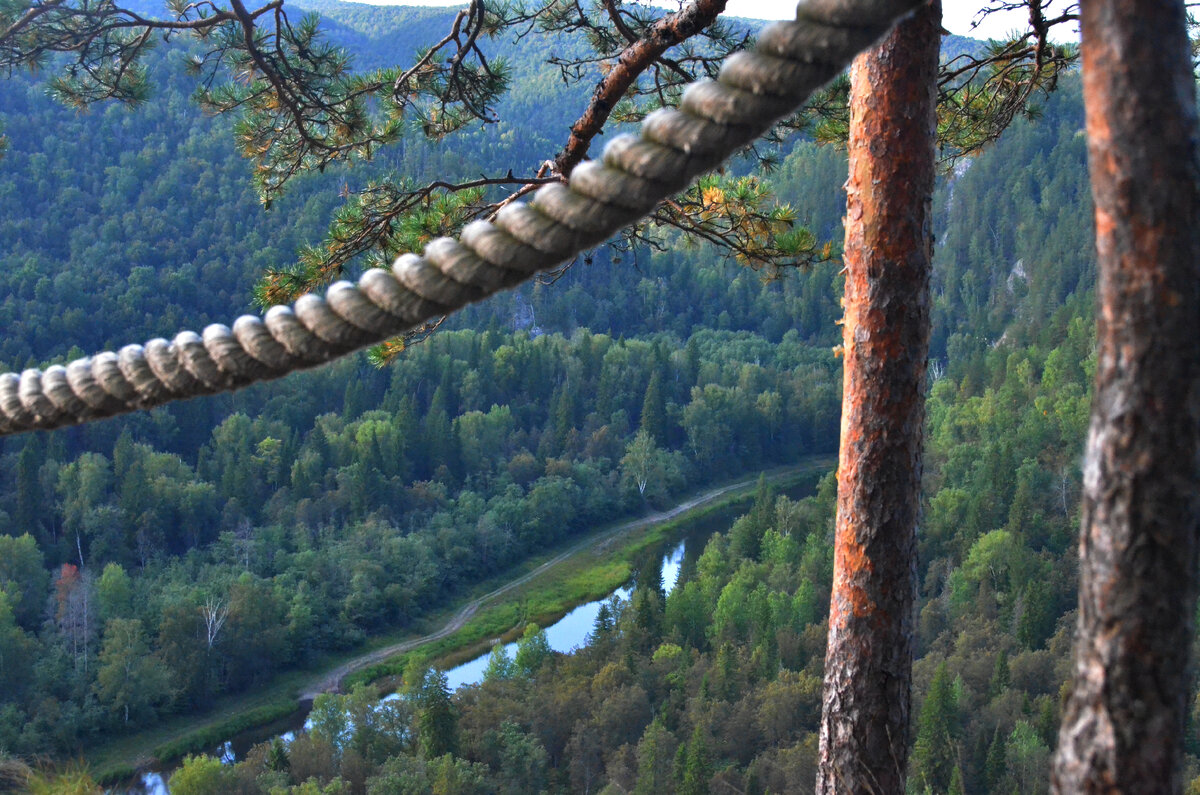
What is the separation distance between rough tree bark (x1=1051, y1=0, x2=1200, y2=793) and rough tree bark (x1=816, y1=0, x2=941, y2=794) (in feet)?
5.38

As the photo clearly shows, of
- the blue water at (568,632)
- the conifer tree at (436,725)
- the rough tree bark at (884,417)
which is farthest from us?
the blue water at (568,632)

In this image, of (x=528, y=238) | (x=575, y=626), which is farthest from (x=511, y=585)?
(x=528, y=238)

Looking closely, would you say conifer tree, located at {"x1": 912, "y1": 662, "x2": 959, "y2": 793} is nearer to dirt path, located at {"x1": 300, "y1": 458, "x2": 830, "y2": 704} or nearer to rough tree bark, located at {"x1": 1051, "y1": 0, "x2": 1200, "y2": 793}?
dirt path, located at {"x1": 300, "y1": 458, "x2": 830, "y2": 704}

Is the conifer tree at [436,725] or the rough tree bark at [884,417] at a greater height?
the rough tree bark at [884,417]

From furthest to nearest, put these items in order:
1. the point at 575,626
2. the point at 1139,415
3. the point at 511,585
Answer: the point at 511,585 → the point at 575,626 → the point at 1139,415

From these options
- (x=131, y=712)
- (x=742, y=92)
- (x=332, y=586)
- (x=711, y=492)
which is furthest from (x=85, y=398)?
(x=711, y=492)

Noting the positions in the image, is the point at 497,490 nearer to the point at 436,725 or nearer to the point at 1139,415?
the point at 436,725

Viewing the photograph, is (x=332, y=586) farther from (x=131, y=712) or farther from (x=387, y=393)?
(x=387, y=393)

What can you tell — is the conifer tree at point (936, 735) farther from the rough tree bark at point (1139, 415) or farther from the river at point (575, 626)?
the rough tree bark at point (1139, 415)

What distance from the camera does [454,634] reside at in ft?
84.7

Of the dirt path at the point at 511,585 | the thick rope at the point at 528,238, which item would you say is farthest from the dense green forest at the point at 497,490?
the thick rope at the point at 528,238

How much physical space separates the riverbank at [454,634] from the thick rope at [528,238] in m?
20.7

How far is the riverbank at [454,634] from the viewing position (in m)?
21.4

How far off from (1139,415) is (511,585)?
2833 centimetres
